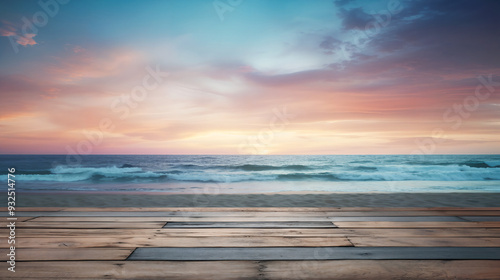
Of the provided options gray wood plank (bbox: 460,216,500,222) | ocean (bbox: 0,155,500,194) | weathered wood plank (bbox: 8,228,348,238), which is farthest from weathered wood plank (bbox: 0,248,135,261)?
ocean (bbox: 0,155,500,194)

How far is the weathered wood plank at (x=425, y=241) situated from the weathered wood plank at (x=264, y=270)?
0.95 ft

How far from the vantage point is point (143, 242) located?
195 centimetres

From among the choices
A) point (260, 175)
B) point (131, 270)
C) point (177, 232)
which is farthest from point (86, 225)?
point (260, 175)

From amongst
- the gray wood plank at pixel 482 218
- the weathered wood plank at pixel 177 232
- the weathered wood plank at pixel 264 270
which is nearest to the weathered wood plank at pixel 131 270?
the weathered wood plank at pixel 264 270

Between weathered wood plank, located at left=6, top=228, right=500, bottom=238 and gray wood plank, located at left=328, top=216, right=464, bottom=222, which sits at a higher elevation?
weathered wood plank, located at left=6, top=228, right=500, bottom=238

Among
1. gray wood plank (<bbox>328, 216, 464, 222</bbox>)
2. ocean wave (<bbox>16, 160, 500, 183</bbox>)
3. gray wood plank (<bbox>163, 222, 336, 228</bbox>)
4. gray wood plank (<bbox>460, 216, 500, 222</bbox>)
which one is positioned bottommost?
ocean wave (<bbox>16, 160, 500, 183</bbox>)

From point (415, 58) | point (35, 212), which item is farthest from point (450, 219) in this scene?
point (415, 58)

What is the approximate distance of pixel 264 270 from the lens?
1.51m

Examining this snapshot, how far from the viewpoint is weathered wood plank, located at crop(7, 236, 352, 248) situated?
1886 millimetres

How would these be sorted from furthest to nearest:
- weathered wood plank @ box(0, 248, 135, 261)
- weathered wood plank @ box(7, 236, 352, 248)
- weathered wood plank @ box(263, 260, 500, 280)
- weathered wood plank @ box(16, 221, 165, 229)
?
weathered wood plank @ box(16, 221, 165, 229), weathered wood plank @ box(7, 236, 352, 248), weathered wood plank @ box(0, 248, 135, 261), weathered wood plank @ box(263, 260, 500, 280)

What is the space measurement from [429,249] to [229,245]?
1.37 m

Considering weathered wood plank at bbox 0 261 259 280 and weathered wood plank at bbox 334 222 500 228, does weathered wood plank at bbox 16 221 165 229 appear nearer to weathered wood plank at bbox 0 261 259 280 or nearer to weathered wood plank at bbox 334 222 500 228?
weathered wood plank at bbox 0 261 259 280

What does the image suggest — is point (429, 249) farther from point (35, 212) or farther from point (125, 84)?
point (125, 84)

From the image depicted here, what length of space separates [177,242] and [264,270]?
75 cm
